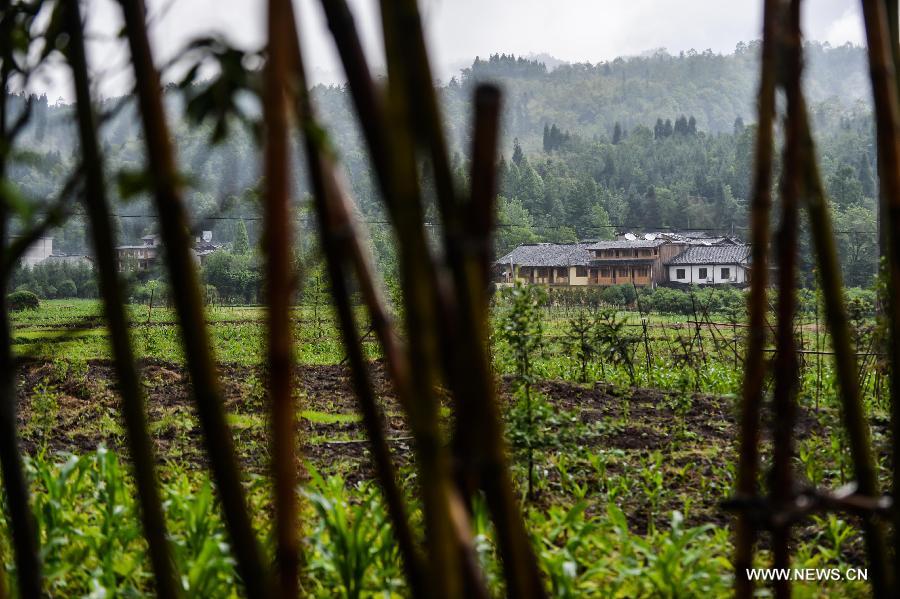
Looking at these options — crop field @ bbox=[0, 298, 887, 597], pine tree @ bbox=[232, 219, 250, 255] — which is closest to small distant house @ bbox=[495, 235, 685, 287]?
pine tree @ bbox=[232, 219, 250, 255]

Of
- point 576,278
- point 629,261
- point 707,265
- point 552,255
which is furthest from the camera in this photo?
point 576,278

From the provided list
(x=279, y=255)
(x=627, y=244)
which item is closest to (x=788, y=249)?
(x=279, y=255)

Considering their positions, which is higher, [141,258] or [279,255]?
[141,258]

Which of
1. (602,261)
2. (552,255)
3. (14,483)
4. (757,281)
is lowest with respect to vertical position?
(602,261)

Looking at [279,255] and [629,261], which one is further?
[629,261]

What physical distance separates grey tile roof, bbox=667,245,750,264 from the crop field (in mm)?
27079

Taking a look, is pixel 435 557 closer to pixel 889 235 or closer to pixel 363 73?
pixel 363 73

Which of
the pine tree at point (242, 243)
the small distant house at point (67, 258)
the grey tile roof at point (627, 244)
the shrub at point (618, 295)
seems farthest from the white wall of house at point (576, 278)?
the small distant house at point (67, 258)

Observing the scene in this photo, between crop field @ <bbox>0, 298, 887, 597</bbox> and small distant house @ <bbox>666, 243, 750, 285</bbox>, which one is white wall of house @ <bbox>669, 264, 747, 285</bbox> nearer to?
small distant house @ <bbox>666, 243, 750, 285</bbox>

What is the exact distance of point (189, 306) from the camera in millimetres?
610

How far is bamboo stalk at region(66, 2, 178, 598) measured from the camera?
0.66 m

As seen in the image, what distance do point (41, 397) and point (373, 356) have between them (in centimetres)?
494

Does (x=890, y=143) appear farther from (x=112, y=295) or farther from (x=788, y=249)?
(x=112, y=295)

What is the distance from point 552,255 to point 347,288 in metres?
33.0
